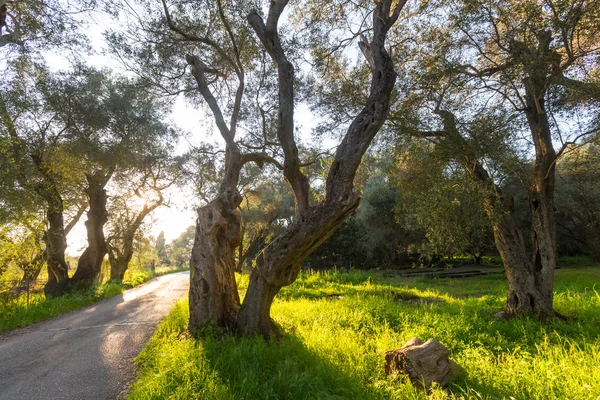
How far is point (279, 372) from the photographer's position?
3916 mm

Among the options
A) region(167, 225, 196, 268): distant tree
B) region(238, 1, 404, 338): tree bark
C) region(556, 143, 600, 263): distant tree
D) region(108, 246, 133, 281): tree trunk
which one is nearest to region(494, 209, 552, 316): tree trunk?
region(238, 1, 404, 338): tree bark

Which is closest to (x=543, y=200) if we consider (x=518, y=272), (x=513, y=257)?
(x=513, y=257)

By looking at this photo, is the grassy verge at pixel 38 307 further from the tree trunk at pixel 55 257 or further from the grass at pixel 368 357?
the grass at pixel 368 357

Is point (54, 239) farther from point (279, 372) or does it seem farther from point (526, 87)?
point (526, 87)

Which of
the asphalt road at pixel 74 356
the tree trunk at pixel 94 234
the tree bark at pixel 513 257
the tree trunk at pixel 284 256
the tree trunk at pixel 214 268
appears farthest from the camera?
the tree trunk at pixel 94 234

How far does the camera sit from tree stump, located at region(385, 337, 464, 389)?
12.5 feet

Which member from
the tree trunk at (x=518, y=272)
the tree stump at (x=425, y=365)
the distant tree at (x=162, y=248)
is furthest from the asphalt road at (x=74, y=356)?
the distant tree at (x=162, y=248)

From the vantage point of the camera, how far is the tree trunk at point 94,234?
14711 millimetres

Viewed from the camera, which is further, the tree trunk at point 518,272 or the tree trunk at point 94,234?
the tree trunk at point 94,234

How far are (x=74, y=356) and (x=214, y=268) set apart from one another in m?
2.96

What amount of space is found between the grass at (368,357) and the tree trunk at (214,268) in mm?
570

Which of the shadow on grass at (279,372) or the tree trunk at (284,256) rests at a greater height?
the tree trunk at (284,256)

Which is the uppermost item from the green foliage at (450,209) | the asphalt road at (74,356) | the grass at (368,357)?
the green foliage at (450,209)

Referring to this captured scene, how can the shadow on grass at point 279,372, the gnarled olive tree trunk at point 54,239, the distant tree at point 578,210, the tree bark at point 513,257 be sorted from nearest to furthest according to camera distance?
1. the shadow on grass at point 279,372
2. the tree bark at point 513,257
3. the gnarled olive tree trunk at point 54,239
4. the distant tree at point 578,210
